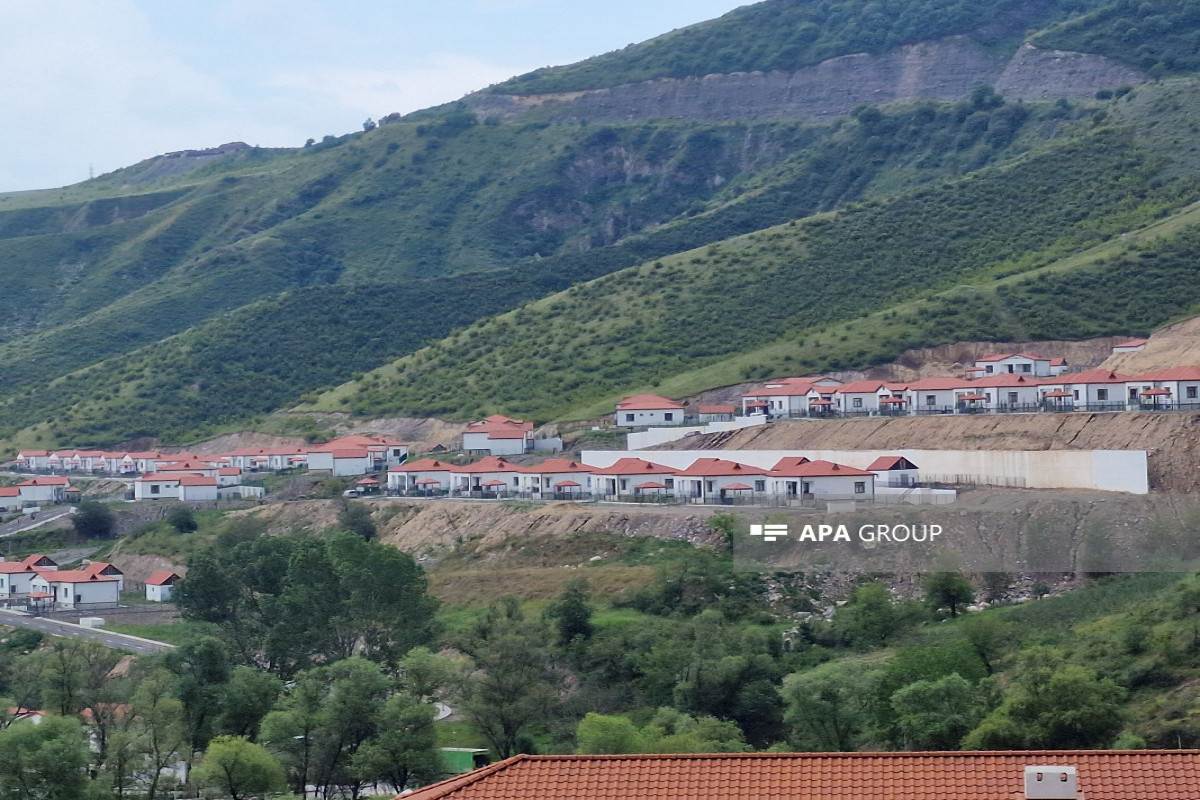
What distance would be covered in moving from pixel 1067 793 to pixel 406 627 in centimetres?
3721

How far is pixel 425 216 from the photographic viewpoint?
526ft

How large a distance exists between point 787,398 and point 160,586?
27.1 m

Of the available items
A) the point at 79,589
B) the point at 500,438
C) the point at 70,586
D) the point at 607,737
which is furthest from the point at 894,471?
the point at 70,586

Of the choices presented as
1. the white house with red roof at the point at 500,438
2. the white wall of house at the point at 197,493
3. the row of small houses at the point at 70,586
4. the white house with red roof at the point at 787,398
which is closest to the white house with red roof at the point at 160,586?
the row of small houses at the point at 70,586

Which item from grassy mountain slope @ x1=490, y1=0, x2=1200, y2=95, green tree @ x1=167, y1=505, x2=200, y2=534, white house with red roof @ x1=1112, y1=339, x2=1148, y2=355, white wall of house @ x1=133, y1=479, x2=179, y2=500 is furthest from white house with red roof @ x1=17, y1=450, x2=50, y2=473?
grassy mountain slope @ x1=490, y1=0, x2=1200, y2=95

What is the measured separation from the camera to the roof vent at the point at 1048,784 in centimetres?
1714

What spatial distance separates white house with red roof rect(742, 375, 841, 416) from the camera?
7562 centimetres

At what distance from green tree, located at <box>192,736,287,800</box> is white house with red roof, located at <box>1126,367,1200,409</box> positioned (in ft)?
124

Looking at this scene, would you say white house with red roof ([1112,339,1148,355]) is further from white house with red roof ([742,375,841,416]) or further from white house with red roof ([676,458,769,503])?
white house with red roof ([676,458,769,503])

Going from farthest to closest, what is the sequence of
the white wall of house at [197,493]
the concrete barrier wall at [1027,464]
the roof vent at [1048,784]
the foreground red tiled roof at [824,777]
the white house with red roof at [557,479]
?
the white wall of house at [197,493] → the white house with red roof at [557,479] → the concrete barrier wall at [1027,464] → the foreground red tiled roof at [824,777] → the roof vent at [1048,784]

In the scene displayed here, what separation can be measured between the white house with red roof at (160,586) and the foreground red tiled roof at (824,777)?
5146 cm

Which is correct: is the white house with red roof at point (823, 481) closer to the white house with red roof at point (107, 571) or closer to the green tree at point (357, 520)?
the green tree at point (357, 520)

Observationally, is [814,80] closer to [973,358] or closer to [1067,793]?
[973,358]

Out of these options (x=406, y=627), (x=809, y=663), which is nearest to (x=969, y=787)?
(x=809, y=663)
